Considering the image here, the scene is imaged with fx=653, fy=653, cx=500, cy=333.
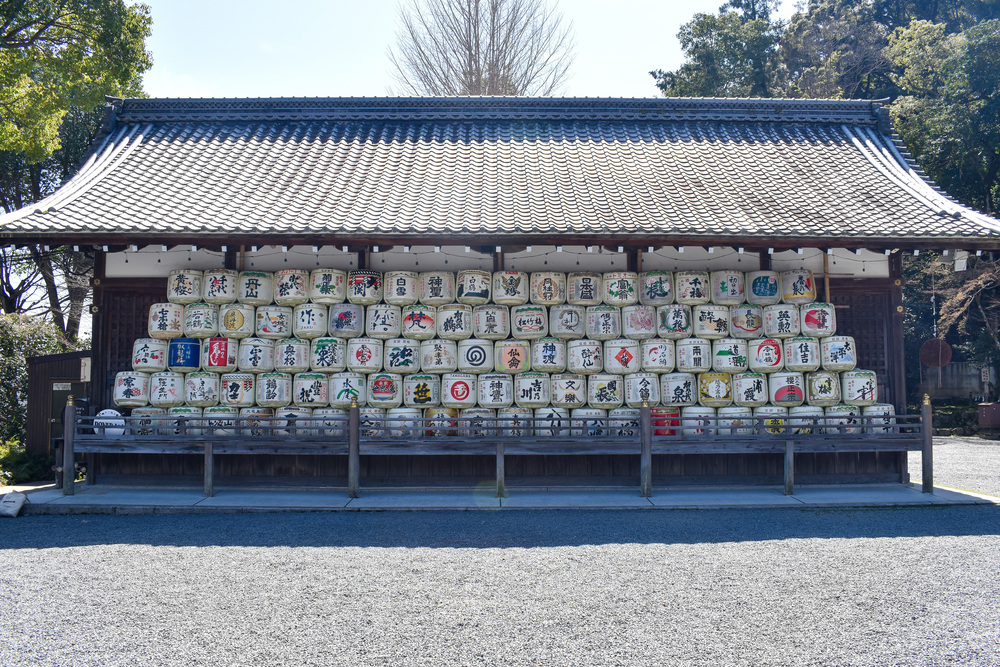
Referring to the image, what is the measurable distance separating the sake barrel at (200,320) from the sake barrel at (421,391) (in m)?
3.10

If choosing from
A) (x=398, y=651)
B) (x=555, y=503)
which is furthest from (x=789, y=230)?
(x=398, y=651)

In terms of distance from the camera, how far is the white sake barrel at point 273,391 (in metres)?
9.84

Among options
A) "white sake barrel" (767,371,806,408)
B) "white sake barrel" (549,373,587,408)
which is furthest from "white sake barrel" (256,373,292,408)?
"white sake barrel" (767,371,806,408)

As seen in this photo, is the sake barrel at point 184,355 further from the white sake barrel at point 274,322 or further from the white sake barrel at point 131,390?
the white sake barrel at point 274,322

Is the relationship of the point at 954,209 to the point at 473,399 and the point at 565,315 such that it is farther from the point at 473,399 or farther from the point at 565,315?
the point at 473,399

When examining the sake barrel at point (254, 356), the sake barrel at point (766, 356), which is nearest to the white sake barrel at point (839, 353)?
the sake barrel at point (766, 356)

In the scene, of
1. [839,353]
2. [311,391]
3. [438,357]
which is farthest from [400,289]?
[839,353]

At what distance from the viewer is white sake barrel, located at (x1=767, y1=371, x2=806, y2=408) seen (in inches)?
391

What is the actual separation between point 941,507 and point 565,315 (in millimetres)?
5765

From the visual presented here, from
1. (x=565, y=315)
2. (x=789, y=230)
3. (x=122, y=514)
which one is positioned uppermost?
(x=789, y=230)

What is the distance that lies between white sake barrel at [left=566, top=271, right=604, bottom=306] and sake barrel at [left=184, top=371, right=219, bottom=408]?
5621 millimetres

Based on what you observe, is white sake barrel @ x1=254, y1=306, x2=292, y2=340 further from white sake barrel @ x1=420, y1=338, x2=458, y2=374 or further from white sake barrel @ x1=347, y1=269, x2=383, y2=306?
white sake barrel @ x1=420, y1=338, x2=458, y2=374

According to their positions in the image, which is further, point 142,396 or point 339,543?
point 142,396

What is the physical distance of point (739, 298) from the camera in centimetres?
1022
